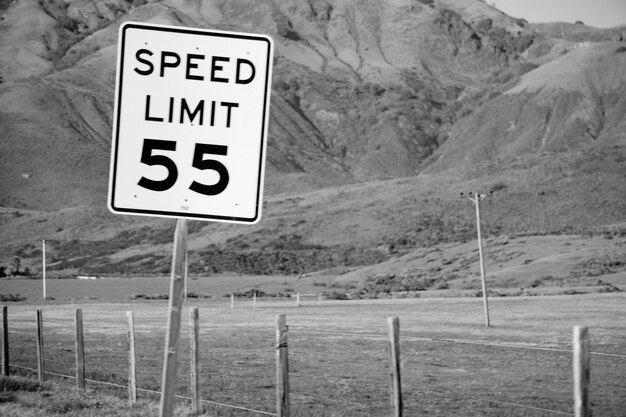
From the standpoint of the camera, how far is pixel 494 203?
372 feet

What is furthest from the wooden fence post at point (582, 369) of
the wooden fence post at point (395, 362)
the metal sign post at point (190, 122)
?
the metal sign post at point (190, 122)

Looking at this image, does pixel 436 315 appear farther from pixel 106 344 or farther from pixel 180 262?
pixel 180 262

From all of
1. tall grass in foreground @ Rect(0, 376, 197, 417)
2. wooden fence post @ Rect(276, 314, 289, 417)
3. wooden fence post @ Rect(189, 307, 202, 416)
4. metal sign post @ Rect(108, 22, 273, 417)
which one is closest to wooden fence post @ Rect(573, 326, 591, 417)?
metal sign post @ Rect(108, 22, 273, 417)

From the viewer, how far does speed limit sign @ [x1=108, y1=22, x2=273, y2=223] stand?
5.39 meters

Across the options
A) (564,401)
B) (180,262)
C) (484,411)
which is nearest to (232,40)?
(180,262)

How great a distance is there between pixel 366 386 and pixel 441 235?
85960 millimetres

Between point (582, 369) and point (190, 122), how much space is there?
14.1 feet

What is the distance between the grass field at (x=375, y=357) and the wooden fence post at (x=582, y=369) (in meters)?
6.71

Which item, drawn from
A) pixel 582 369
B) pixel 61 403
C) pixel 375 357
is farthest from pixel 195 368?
pixel 375 357

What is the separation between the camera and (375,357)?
27.0 meters

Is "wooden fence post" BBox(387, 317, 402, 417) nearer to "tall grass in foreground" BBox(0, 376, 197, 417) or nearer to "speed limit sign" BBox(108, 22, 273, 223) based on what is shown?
"tall grass in foreground" BBox(0, 376, 197, 417)

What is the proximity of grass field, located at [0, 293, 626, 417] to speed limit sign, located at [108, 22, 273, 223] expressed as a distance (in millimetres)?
8591

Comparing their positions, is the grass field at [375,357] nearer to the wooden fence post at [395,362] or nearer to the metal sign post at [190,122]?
the wooden fence post at [395,362]

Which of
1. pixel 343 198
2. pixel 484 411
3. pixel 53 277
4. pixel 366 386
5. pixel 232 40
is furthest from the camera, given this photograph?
pixel 343 198
